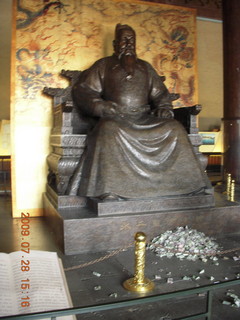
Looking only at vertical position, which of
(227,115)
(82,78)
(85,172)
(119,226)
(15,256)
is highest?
(82,78)

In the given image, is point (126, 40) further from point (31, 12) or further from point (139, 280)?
point (139, 280)

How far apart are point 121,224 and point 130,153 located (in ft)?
2.35

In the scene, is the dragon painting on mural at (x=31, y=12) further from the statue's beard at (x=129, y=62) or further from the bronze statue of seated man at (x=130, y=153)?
the statue's beard at (x=129, y=62)

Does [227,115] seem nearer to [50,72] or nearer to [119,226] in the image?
[50,72]

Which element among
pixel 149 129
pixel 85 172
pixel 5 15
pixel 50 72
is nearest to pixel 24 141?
pixel 50 72

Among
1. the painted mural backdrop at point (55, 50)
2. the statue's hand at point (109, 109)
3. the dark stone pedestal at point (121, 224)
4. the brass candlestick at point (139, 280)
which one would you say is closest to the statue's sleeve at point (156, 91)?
the statue's hand at point (109, 109)

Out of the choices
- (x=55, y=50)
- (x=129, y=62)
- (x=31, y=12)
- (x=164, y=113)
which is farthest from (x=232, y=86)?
(x=31, y=12)

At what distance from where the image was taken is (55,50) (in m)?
4.75

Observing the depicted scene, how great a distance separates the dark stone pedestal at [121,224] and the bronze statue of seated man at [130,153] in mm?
234

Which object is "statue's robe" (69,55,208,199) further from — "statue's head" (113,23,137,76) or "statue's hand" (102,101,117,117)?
"statue's head" (113,23,137,76)

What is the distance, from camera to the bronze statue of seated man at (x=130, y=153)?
10.5 feet

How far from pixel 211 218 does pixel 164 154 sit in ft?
2.49

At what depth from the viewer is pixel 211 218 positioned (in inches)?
128

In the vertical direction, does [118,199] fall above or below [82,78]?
below
